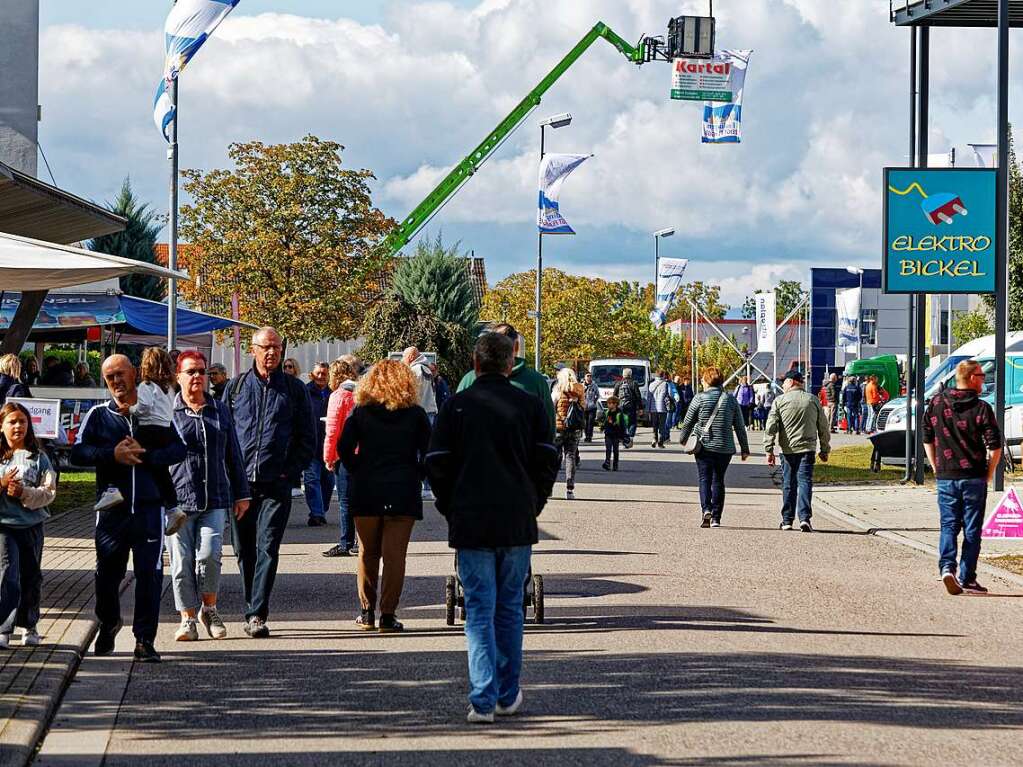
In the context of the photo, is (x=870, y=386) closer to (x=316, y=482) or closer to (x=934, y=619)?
(x=316, y=482)

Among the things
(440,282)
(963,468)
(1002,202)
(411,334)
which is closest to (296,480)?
(963,468)

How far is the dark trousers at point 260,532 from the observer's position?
970 centimetres

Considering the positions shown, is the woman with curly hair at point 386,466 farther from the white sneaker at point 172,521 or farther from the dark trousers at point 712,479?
the dark trousers at point 712,479

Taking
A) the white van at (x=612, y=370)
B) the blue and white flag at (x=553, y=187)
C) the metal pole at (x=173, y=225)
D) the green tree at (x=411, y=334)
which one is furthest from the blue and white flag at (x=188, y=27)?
the white van at (x=612, y=370)

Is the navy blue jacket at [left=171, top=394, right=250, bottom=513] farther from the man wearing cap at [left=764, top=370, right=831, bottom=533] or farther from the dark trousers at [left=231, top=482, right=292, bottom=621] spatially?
the man wearing cap at [left=764, top=370, right=831, bottom=533]

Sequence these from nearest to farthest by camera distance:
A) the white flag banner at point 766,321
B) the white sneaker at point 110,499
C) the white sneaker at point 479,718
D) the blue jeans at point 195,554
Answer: the white sneaker at point 479,718 < the white sneaker at point 110,499 < the blue jeans at point 195,554 < the white flag banner at point 766,321

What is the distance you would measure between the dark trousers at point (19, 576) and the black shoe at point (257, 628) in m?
1.27

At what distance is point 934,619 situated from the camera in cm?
1062

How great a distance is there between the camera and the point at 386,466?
32.0 ft

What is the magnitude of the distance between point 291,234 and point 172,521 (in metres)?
34.6

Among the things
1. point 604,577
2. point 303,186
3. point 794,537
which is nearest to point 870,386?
point 303,186

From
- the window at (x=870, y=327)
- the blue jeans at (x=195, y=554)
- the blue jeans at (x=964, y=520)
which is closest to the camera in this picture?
the blue jeans at (x=195, y=554)

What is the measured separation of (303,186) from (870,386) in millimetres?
16546

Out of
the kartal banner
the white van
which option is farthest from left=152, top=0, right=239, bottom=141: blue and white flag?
the white van
